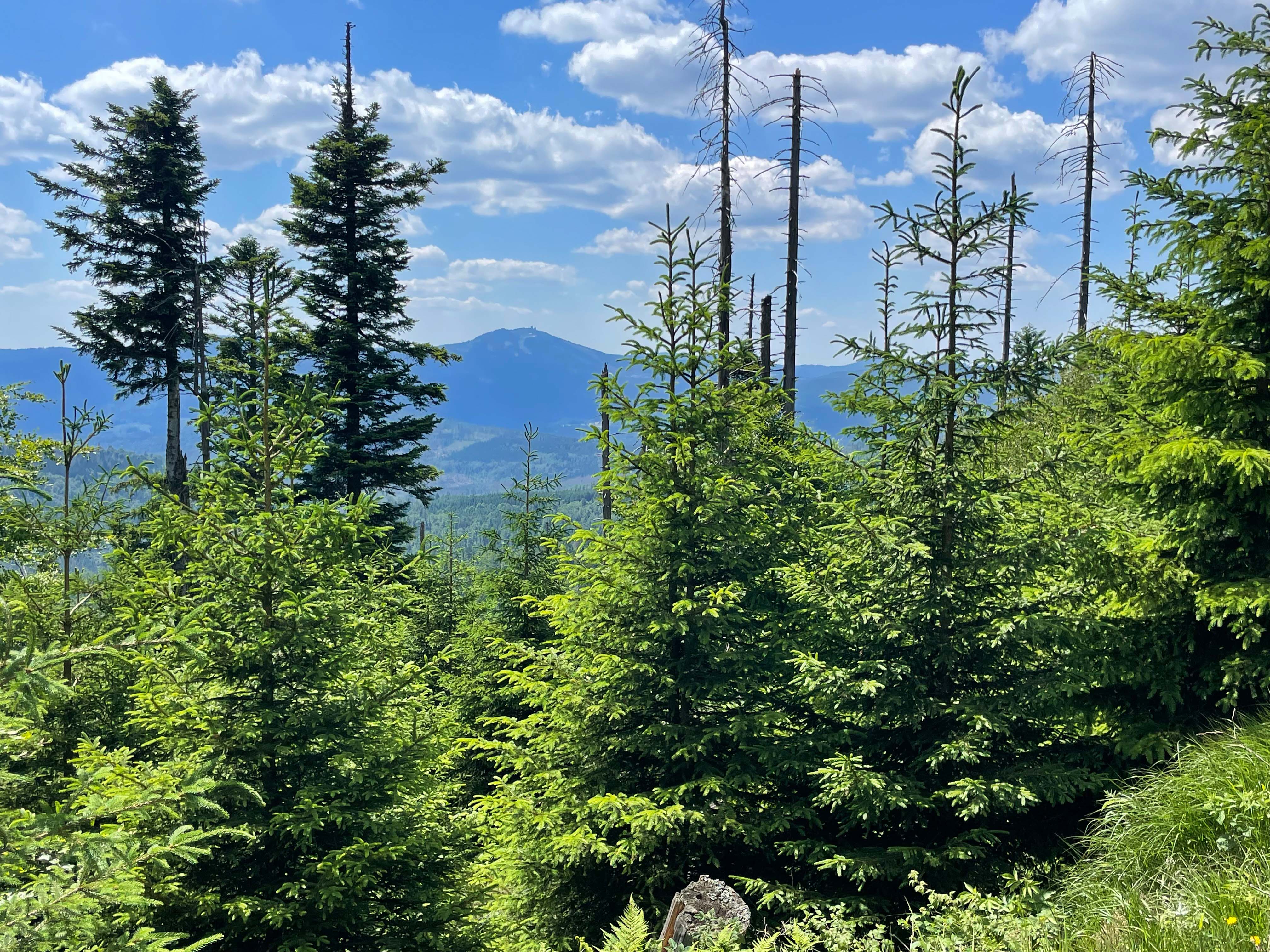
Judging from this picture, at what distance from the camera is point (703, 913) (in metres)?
5.52

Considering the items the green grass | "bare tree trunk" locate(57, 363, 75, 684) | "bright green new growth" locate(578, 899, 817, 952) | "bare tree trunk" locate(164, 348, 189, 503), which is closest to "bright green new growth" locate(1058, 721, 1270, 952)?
the green grass

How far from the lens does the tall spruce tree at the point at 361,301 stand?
21.3 metres

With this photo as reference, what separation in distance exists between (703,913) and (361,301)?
20.0m

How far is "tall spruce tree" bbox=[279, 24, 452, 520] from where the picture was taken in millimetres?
21266

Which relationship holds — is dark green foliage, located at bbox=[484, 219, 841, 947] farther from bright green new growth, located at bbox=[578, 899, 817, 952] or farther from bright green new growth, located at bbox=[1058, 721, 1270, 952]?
bright green new growth, located at bbox=[1058, 721, 1270, 952]

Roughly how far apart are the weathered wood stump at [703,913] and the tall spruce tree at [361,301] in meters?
16.7

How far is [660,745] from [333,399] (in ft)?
15.5

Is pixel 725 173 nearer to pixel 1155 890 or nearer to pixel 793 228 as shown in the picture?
pixel 793 228

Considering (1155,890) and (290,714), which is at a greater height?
(290,714)

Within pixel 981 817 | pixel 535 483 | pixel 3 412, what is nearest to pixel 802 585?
pixel 981 817

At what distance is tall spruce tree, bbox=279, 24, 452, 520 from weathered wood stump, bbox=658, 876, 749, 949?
54.6ft

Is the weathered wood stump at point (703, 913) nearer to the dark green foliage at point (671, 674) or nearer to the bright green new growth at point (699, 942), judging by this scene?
the bright green new growth at point (699, 942)

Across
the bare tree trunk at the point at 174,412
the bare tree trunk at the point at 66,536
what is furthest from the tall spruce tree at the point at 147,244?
the bare tree trunk at the point at 66,536

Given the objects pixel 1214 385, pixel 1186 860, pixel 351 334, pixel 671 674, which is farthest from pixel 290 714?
pixel 351 334
